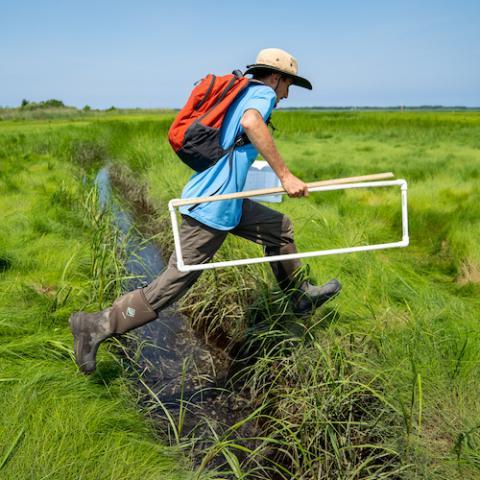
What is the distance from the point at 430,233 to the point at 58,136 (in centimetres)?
1251

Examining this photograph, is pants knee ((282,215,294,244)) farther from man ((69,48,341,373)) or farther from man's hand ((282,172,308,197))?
man's hand ((282,172,308,197))

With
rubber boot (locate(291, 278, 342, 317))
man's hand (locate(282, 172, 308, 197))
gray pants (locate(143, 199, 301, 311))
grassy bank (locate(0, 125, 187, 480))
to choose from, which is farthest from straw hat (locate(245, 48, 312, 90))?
grassy bank (locate(0, 125, 187, 480))

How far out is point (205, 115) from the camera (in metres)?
2.01

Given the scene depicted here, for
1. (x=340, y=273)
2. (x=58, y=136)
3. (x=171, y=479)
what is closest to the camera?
(x=171, y=479)

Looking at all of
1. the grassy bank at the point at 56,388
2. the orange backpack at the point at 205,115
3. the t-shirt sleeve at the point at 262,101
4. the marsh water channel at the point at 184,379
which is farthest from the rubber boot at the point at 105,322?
the t-shirt sleeve at the point at 262,101

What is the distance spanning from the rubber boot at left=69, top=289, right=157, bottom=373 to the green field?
125 mm

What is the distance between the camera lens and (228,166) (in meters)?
2.13

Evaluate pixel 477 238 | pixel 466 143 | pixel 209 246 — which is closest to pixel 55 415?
pixel 209 246

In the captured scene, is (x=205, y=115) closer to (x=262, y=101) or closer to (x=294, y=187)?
Answer: (x=262, y=101)

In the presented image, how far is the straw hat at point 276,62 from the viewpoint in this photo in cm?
208

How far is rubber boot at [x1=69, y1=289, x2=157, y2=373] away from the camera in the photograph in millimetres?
Result: 2225

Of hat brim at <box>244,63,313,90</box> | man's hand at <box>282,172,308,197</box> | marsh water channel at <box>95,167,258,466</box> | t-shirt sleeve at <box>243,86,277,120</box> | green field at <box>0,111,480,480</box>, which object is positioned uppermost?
hat brim at <box>244,63,313,90</box>

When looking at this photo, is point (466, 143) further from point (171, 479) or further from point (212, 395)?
point (171, 479)

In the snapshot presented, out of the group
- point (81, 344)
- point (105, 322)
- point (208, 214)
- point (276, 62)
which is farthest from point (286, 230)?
point (81, 344)
